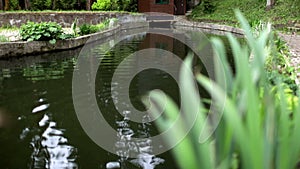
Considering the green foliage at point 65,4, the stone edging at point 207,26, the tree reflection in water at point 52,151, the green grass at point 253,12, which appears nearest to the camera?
the tree reflection in water at point 52,151

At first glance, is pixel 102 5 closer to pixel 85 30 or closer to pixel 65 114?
pixel 85 30

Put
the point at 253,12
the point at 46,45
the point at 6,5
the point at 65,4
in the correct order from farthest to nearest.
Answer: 1. the point at 65,4
2. the point at 253,12
3. the point at 6,5
4. the point at 46,45

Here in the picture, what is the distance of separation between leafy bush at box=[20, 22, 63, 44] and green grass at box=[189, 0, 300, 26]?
373 inches

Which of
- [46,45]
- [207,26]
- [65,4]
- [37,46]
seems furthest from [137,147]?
[65,4]

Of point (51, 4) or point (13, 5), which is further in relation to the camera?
point (51, 4)

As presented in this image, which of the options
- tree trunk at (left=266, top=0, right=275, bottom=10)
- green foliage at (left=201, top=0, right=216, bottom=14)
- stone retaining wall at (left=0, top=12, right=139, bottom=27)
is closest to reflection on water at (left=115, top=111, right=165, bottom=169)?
stone retaining wall at (left=0, top=12, right=139, bottom=27)

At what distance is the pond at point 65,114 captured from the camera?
4.00 m

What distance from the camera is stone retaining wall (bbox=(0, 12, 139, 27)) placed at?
17.3m

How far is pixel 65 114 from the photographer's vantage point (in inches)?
216

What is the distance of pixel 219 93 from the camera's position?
1.67 m

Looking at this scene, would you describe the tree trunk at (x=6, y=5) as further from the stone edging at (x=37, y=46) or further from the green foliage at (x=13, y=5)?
the stone edging at (x=37, y=46)

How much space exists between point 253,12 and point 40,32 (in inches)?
546

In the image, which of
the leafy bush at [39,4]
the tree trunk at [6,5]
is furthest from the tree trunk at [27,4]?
the tree trunk at [6,5]

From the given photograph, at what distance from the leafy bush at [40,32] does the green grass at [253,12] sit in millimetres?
9484
